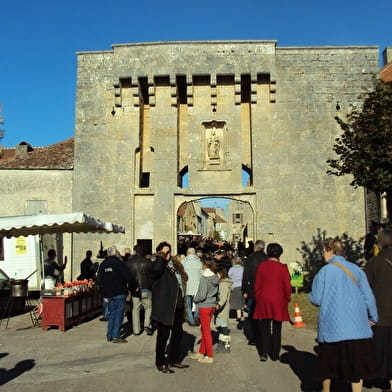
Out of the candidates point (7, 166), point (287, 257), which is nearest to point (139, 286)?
point (287, 257)

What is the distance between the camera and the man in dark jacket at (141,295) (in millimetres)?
10070

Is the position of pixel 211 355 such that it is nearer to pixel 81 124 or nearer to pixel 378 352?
pixel 378 352

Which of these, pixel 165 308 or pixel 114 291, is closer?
pixel 165 308

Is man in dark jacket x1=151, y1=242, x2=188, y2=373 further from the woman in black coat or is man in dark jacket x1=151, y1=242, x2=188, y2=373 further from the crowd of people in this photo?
the woman in black coat

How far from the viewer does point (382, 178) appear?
11.2 meters

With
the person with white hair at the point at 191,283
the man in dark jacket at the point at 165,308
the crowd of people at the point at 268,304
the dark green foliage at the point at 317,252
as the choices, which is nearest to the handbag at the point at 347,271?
the crowd of people at the point at 268,304

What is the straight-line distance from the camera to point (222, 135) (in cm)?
1994

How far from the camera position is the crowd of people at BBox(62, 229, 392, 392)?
194 inches

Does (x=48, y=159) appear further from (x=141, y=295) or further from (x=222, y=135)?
(x=141, y=295)

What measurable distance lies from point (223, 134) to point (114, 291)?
11993mm

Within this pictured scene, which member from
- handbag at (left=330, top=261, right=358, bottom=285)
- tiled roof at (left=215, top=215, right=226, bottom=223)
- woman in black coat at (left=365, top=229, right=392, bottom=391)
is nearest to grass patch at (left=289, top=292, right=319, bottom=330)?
woman in black coat at (left=365, top=229, right=392, bottom=391)

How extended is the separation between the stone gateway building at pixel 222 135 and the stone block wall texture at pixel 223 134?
4 cm

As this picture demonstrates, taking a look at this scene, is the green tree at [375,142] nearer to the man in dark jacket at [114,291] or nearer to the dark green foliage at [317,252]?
the man in dark jacket at [114,291]

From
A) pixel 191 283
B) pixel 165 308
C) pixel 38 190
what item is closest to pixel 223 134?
pixel 38 190
